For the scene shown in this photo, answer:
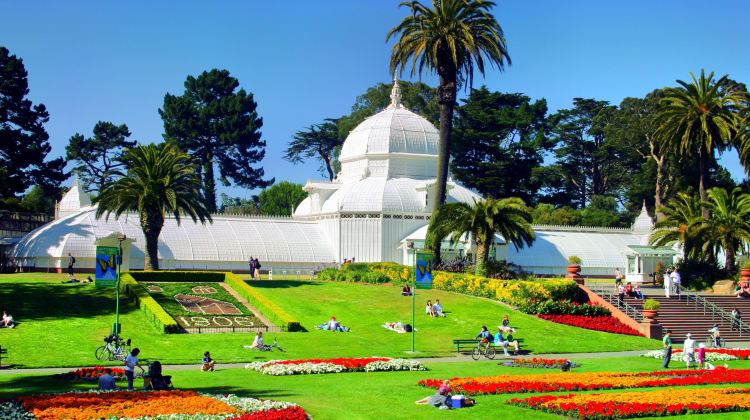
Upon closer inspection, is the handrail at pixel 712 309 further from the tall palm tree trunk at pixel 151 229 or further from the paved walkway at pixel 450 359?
the tall palm tree trunk at pixel 151 229

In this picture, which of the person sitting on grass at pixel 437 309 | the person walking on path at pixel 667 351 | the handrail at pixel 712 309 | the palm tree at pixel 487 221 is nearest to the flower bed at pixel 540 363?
the person walking on path at pixel 667 351

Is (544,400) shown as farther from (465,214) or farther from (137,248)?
(137,248)

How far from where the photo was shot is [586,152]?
116 metres

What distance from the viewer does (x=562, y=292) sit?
4991cm

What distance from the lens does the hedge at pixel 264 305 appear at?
144ft

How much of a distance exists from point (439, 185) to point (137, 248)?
72.3 ft

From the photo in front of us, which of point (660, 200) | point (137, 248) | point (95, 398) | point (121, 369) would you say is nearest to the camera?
point (95, 398)

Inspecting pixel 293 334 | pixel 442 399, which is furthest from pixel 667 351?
pixel 293 334

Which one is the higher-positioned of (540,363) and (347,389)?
(540,363)

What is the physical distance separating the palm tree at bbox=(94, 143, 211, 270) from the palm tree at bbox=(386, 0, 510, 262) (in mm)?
15455

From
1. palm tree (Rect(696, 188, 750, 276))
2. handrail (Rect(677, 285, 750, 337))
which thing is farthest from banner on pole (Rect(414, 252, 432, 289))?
palm tree (Rect(696, 188, 750, 276))

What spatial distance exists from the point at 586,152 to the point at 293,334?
80.7 m

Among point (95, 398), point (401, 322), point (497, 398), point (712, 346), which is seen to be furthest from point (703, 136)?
point (95, 398)

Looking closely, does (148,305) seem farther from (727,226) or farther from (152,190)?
(727,226)
